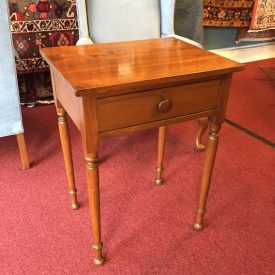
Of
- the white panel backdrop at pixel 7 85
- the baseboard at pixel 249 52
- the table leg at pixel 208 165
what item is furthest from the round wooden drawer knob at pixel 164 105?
the baseboard at pixel 249 52

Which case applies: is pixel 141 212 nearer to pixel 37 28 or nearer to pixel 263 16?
pixel 37 28

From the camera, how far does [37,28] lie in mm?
2047

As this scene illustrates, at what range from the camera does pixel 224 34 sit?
3.07 meters

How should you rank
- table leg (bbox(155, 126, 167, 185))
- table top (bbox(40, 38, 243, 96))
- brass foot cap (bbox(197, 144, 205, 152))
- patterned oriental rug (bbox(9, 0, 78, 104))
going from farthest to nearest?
patterned oriental rug (bbox(9, 0, 78, 104)) → brass foot cap (bbox(197, 144, 205, 152)) → table leg (bbox(155, 126, 167, 185)) → table top (bbox(40, 38, 243, 96))

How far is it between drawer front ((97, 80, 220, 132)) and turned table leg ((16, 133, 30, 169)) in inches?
32.3

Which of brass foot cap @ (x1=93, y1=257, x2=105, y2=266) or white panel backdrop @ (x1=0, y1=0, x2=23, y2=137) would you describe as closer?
brass foot cap @ (x1=93, y1=257, x2=105, y2=266)

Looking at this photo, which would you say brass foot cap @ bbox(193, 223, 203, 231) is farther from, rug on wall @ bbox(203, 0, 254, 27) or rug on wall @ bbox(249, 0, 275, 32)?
rug on wall @ bbox(249, 0, 275, 32)


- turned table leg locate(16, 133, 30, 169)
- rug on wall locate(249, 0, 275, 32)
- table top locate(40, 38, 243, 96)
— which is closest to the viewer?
table top locate(40, 38, 243, 96)

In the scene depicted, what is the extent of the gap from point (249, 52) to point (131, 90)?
2884 mm

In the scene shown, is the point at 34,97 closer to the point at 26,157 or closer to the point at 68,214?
the point at 26,157

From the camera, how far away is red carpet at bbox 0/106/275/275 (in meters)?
1.11

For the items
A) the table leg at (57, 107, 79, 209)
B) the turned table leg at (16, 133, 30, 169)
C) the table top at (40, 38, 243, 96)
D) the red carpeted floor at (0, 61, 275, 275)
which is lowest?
the red carpeted floor at (0, 61, 275, 275)

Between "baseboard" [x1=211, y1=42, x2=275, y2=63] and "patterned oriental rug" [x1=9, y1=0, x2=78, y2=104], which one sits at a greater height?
"patterned oriental rug" [x1=9, y1=0, x2=78, y2=104]

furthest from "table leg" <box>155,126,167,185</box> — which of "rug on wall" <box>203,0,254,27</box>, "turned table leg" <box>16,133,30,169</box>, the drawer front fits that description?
"rug on wall" <box>203,0,254,27</box>
